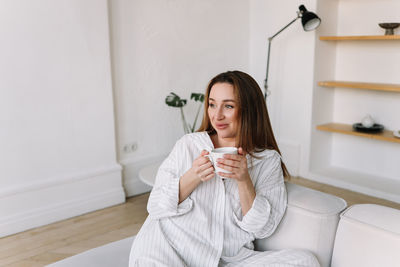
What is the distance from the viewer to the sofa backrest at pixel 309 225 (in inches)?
52.0

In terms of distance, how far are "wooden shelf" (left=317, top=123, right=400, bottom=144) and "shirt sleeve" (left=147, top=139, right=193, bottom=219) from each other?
2.07 meters

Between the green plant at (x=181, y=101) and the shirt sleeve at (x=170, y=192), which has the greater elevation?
the green plant at (x=181, y=101)

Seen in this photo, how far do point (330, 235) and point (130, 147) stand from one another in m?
2.03

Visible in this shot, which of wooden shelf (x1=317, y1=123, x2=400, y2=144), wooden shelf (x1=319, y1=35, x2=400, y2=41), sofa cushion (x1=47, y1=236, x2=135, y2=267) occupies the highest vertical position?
wooden shelf (x1=319, y1=35, x2=400, y2=41)

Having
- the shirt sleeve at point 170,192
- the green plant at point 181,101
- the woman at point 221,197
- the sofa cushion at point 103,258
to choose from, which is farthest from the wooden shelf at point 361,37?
the sofa cushion at point 103,258

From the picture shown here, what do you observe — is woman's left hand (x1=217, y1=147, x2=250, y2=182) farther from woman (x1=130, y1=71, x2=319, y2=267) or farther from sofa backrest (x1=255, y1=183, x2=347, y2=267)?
sofa backrest (x1=255, y1=183, x2=347, y2=267)

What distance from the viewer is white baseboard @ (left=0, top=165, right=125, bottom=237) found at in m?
2.50

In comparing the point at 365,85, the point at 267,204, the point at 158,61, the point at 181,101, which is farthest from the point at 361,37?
the point at 267,204

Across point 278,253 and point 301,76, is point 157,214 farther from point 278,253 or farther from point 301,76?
point 301,76

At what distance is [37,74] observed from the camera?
248cm

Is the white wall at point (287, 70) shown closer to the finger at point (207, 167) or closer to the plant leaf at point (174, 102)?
the plant leaf at point (174, 102)

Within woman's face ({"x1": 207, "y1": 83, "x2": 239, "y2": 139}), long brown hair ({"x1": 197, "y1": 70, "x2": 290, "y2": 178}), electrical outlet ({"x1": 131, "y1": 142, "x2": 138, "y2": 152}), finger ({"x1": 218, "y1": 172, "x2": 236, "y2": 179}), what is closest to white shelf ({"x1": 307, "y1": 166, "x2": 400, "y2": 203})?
electrical outlet ({"x1": 131, "y1": 142, "x2": 138, "y2": 152})

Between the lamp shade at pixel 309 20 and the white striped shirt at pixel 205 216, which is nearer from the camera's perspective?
the white striped shirt at pixel 205 216

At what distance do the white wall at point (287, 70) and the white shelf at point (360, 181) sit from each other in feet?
0.63
